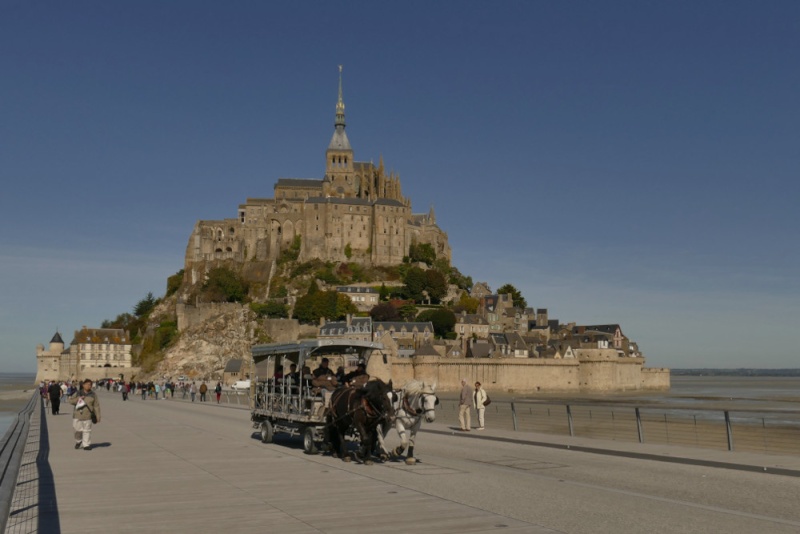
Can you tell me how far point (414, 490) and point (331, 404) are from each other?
14.8ft

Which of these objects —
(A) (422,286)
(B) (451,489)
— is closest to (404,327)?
(A) (422,286)

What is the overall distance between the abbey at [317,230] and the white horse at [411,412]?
106671 mm

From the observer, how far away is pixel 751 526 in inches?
332

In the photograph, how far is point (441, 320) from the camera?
10212 centimetres

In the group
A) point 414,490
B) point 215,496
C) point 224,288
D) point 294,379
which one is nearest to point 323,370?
point 294,379

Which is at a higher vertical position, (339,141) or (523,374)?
(339,141)

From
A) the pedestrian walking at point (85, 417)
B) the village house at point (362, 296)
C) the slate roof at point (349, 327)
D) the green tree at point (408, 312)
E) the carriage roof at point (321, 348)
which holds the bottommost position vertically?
the pedestrian walking at point (85, 417)

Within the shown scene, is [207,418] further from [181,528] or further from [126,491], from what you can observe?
[181,528]

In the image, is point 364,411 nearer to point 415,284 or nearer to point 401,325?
point 401,325

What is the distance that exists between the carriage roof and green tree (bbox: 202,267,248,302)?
327 feet

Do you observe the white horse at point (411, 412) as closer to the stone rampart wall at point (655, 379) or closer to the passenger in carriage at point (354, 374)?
the passenger in carriage at point (354, 374)

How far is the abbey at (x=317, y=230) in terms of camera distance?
122 metres

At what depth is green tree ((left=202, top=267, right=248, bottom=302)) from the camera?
11612 cm

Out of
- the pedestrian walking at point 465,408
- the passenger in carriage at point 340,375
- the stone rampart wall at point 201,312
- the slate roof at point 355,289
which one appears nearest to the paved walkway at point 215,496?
the passenger in carriage at point 340,375
